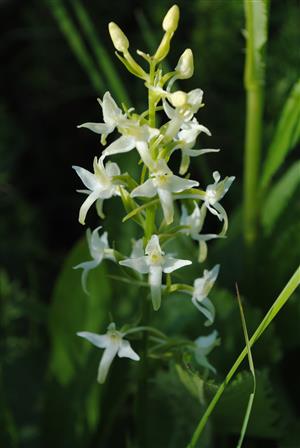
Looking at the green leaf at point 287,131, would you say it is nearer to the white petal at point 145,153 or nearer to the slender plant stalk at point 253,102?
the slender plant stalk at point 253,102

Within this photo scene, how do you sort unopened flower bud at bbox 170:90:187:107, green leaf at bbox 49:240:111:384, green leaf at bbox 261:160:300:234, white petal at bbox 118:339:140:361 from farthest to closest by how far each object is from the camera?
green leaf at bbox 261:160:300:234
green leaf at bbox 49:240:111:384
white petal at bbox 118:339:140:361
unopened flower bud at bbox 170:90:187:107

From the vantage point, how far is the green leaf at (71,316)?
149 cm

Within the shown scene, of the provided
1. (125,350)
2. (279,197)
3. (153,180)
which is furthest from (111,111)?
(279,197)

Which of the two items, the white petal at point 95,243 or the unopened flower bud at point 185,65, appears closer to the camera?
the unopened flower bud at point 185,65

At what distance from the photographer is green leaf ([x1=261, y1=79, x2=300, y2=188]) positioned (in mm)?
1402

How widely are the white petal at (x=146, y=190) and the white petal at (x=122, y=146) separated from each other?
0.17ft

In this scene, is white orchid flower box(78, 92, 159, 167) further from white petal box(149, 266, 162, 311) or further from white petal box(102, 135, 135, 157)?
white petal box(149, 266, 162, 311)

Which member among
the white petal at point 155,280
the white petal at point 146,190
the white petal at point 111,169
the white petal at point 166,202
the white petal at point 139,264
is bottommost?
the white petal at point 155,280

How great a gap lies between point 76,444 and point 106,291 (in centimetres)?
32

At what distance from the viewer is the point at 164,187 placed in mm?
978

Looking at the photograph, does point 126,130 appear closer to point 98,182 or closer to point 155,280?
point 98,182

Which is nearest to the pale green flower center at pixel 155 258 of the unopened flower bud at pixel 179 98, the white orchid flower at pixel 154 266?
the white orchid flower at pixel 154 266

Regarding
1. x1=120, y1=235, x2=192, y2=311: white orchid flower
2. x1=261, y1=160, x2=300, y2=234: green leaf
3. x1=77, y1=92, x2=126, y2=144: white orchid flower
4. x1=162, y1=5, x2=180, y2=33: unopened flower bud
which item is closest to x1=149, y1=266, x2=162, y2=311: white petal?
x1=120, y1=235, x2=192, y2=311: white orchid flower

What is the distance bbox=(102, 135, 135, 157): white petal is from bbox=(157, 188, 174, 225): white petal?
0.07 meters
